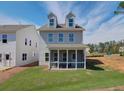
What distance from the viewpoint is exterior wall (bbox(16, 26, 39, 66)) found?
117 ft

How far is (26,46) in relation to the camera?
39.1 meters

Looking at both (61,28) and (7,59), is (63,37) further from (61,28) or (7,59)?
(7,59)

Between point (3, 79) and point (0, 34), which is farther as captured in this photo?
point (0, 34)

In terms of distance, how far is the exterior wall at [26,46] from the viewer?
35.8 metres

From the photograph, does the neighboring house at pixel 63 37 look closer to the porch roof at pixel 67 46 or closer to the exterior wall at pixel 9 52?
the porch roof at pixel 67 46

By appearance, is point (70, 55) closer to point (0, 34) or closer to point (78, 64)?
point (78, 64)

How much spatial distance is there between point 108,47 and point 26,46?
58.4 m

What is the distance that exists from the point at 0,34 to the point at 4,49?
2298 millimetres

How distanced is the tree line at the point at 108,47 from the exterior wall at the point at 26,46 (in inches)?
1729

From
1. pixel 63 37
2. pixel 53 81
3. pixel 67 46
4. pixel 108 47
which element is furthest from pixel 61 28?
pixel 108 47

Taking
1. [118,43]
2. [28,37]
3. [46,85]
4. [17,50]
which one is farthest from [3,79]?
[118,43]

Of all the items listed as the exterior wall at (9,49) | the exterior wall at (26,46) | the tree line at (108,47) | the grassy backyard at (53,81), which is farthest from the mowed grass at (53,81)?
the tree line at (108,47)

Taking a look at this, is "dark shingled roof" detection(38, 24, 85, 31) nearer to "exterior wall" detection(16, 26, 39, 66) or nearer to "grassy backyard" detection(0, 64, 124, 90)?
"exterior wall" detection(16, 26, 39, 66)

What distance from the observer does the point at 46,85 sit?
70.0 feet
